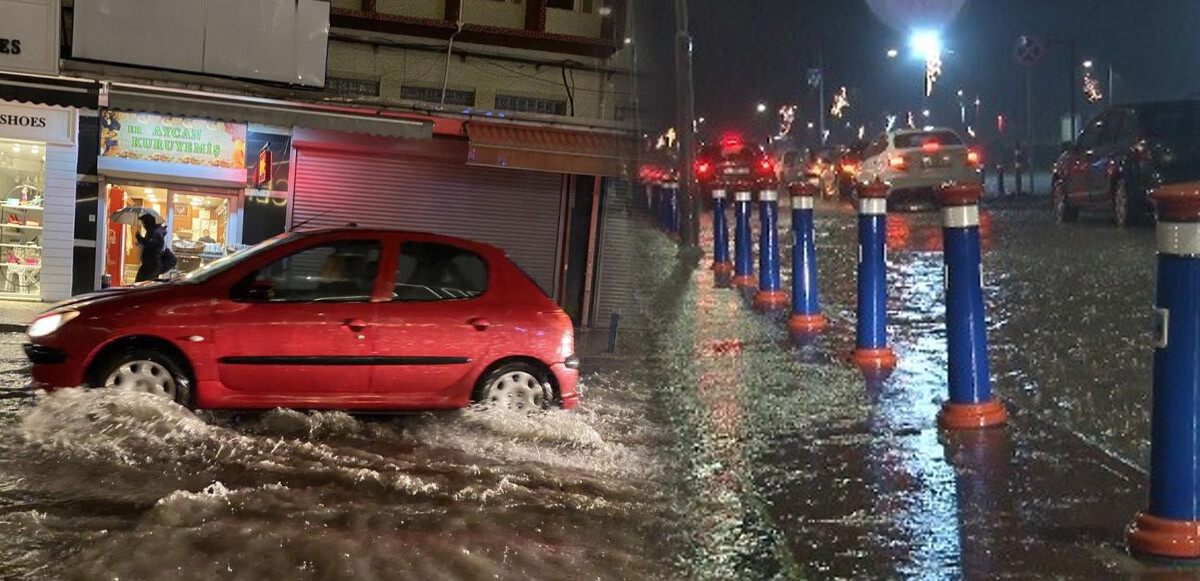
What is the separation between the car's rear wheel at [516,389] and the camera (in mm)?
8031

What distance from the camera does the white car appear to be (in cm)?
2178

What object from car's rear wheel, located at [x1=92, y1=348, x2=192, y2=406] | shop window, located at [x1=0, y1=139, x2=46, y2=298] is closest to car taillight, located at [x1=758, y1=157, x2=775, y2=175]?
shop window, located at [x1=0, y1=139, x2=46, y2=298]

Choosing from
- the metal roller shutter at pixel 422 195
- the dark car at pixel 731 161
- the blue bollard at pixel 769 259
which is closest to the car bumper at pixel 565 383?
the blue bollard at pixel 769 259

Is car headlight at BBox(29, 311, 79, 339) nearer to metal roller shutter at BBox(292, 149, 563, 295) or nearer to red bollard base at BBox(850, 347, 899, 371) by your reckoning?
red bollard base at BBox(850, 347, 899, 371)

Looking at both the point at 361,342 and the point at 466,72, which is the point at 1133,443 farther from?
the point at 466,72

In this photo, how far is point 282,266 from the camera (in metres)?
7.90

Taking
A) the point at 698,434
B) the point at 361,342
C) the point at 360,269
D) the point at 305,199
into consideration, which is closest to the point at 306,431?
the point at 361,342

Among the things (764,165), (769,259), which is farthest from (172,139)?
(764,165)

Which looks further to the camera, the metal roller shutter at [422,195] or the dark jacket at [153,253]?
the metal roller shutter at [422,195]

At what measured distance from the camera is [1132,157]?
15.7 meters

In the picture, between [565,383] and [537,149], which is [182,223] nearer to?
[537,149]

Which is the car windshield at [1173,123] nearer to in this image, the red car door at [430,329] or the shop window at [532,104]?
the shop window at [532,104]

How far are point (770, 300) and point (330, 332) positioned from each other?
16.5 feet

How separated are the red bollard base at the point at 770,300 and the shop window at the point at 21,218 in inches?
408
